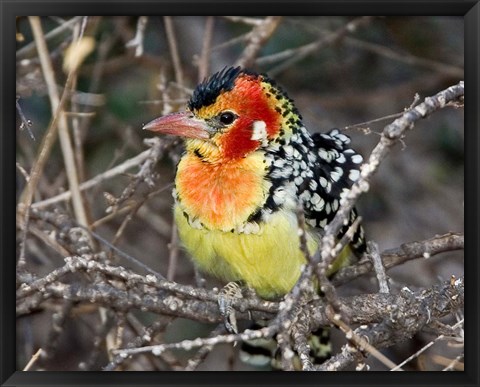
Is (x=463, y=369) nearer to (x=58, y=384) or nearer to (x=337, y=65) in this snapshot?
(x=58, y=384)

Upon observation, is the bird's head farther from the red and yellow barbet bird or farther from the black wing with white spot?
the black wing with white spot

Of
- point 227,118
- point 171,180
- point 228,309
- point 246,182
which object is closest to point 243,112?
point 227,118

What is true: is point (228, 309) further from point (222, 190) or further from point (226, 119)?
point (226, 119)

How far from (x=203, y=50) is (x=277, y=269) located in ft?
2.52

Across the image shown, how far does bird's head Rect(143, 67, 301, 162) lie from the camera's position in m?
1.65

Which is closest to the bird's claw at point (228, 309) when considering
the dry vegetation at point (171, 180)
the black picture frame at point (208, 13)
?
the dry vegetation at point (171, 180)

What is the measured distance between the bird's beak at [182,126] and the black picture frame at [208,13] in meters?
0.21

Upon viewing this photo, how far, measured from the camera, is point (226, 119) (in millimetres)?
1661

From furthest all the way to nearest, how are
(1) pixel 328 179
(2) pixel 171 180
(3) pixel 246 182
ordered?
1. (2) pixel 171 180
2. (1) pixel 328 179
3. (3) pixel 246 182

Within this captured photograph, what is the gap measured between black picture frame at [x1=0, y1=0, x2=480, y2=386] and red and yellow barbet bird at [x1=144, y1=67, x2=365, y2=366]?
0.55ft

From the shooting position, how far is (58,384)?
161cm

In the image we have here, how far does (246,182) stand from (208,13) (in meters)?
0.34

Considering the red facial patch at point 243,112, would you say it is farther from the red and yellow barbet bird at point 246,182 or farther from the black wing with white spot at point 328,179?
the black wing with white spot at point 328,179
